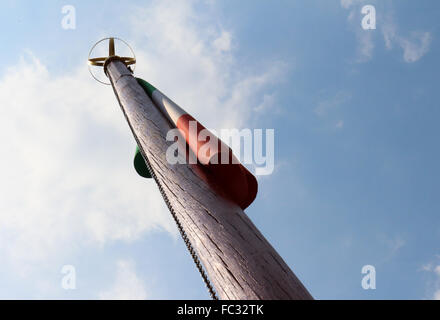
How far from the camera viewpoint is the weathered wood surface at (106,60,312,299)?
1.34 m

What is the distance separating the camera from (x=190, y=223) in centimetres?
175

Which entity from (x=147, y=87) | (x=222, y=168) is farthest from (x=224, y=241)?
(x=147, y=87)

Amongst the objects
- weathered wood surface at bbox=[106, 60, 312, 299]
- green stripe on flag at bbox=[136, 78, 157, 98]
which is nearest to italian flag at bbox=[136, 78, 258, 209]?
weathered wood surface at bbox=[106, 60, 312, 299]

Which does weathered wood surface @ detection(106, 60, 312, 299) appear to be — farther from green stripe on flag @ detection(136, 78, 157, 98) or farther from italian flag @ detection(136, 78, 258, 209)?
green stripe on flag @ detection(136, 78, 157, 98)

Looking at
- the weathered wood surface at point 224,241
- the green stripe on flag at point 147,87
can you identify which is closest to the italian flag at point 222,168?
the weathered wood surface at point 224,241

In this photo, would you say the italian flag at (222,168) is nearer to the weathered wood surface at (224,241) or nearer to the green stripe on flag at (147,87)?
the weathered wood surface at (224,241)

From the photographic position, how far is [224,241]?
152cm

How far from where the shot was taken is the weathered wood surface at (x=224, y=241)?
134 cm

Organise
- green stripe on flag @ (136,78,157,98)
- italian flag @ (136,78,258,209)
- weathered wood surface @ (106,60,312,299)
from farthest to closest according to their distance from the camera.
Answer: green stripe on flag @ (136,78,157,98)
italian flag @ (136,78,258,209)
weathered wood surface @ (106,60,312,299)

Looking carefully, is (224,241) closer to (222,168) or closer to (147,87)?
(222,168)
